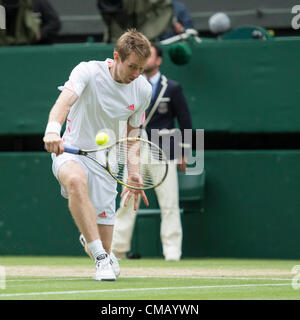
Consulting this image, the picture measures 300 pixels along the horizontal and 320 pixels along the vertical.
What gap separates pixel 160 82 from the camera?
9.63 metres

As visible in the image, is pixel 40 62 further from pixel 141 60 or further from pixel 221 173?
pixel 141 60

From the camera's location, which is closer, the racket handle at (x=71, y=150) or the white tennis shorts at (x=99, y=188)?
the racket handle at (x=71, y=150)

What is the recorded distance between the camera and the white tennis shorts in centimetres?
658

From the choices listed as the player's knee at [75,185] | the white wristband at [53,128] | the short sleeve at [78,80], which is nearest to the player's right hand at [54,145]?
the white wristband at [53,128]

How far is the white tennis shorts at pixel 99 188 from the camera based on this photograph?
658 centimetres

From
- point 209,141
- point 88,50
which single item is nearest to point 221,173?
point 209,141

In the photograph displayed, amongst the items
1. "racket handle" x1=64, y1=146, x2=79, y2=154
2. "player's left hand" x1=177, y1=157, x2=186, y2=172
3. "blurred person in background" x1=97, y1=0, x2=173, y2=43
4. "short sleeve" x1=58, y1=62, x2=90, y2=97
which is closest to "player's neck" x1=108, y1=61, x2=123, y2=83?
"short sleeve" x1=58, y1=62, x2=90, y2=97

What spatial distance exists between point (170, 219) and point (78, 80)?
11.7 feet

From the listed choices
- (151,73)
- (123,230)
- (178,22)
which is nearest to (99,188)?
(123,230)

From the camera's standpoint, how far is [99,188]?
22.0 feet

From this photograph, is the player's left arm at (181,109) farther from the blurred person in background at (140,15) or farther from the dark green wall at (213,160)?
the blurred person in background at (140,15)

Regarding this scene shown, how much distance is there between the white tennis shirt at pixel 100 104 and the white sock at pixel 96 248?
77cm

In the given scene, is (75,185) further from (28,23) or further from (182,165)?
(28,23)

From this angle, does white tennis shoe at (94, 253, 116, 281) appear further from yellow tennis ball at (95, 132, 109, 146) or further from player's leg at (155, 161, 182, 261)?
player's leg at (155, 161, 182, 261)
